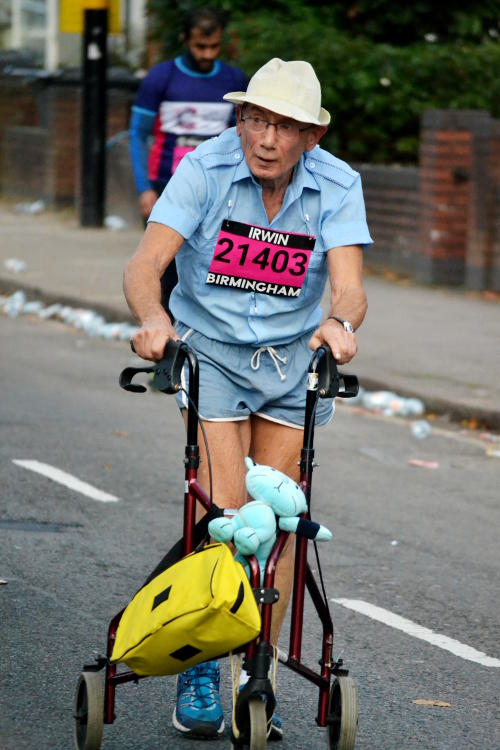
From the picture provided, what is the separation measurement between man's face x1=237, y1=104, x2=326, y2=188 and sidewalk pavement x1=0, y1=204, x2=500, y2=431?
5529 mm

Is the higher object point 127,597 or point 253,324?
point 253,324

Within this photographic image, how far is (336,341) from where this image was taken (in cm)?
410

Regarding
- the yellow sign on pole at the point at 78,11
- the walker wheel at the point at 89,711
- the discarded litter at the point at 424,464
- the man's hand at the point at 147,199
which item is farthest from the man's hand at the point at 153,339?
the yellow sign on pole at the point at 78,11

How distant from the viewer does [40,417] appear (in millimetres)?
9211

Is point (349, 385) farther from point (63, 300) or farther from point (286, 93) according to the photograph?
point (63, 300)

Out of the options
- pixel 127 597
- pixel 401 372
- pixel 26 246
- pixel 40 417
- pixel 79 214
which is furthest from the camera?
pixel 79 214

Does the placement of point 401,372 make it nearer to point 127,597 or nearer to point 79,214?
point 127,597

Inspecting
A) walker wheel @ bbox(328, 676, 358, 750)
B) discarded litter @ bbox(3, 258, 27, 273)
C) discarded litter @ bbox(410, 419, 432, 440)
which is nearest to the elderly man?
walker wheel @ bbox(328, 676, 358, 750)

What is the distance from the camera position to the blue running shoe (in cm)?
434

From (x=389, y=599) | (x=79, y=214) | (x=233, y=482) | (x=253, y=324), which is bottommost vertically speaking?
(x=79, y=214)

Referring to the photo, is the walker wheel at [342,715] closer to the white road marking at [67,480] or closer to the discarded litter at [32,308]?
the white road marking at [67,480]

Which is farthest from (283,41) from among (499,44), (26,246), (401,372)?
(401,372)

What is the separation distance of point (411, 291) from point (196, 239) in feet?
35.6

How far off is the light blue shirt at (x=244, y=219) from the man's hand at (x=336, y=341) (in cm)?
34
